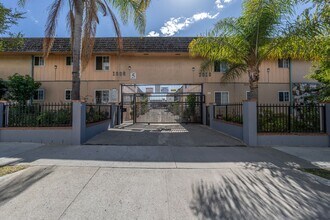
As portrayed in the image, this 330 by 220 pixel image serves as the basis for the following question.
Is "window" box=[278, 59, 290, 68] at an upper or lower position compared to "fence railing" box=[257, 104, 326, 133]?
upper

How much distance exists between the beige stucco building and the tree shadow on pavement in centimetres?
1297

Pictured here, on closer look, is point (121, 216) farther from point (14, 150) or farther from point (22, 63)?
point (22, 63)

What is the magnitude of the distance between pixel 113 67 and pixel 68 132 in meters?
10.2

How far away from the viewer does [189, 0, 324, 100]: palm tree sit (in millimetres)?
9648

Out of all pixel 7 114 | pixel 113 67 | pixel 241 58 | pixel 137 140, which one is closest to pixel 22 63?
pixel 113 67

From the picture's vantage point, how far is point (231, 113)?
1209cm

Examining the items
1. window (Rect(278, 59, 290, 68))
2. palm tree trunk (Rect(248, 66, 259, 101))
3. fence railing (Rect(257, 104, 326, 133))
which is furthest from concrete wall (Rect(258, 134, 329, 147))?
window (Rect(278, 59, 290, 68))

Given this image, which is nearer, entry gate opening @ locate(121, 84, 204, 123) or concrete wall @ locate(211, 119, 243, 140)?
concrete wall @ locate(211, 119, 243, 140)

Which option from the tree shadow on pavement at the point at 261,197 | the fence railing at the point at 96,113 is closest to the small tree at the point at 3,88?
the fence railing at the point at 96,113

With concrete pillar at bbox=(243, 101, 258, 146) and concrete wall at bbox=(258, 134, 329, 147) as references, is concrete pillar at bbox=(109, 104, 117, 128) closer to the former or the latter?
concrete pillar at bbox=(243, 101, 258, 146)

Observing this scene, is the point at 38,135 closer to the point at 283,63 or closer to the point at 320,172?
the point at 320,172

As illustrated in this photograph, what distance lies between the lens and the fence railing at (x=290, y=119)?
9359 millimetres

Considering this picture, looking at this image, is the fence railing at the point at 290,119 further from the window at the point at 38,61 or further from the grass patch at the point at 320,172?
the window at the point at 38,61

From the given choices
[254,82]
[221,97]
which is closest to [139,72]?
[221,97]
